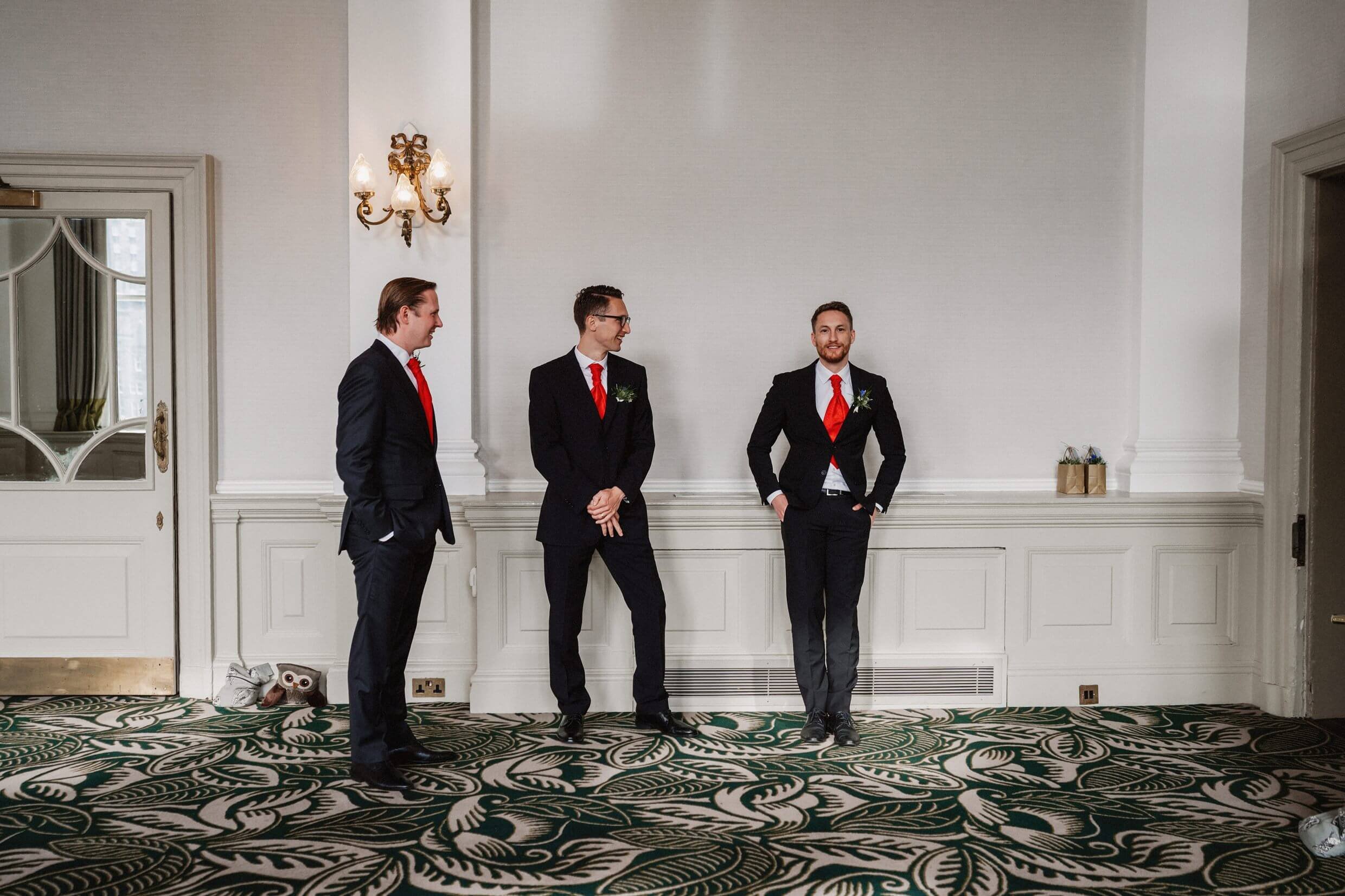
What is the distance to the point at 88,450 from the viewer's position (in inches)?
193

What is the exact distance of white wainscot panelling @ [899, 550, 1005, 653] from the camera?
4.71 metres

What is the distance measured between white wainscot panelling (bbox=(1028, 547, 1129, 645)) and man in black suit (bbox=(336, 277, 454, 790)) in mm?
2798

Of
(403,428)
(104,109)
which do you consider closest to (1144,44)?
(403,428)

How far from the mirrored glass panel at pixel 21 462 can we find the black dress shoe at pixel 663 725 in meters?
3.09

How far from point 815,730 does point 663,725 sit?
2.07 ft

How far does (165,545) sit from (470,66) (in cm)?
274

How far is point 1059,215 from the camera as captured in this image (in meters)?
5.06

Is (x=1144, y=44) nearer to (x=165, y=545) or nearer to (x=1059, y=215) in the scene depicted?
(x=1059, y=215)

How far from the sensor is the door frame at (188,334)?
481 cm

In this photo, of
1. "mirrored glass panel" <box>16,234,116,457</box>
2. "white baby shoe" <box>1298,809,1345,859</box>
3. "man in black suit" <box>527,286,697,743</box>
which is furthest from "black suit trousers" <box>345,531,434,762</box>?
"white baby shoe" <box>1298,809,1345,859</box>

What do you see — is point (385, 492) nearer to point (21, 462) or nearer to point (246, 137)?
point (246, 137)

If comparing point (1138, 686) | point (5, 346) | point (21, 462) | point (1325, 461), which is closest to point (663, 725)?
point (1138, 686)

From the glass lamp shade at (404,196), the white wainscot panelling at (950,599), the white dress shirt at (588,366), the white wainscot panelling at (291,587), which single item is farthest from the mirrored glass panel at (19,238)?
the white wainscot panelling at (950,599)

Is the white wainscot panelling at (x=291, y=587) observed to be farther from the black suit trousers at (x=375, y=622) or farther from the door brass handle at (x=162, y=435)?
the black suit trousers at (x=375, y=622)
